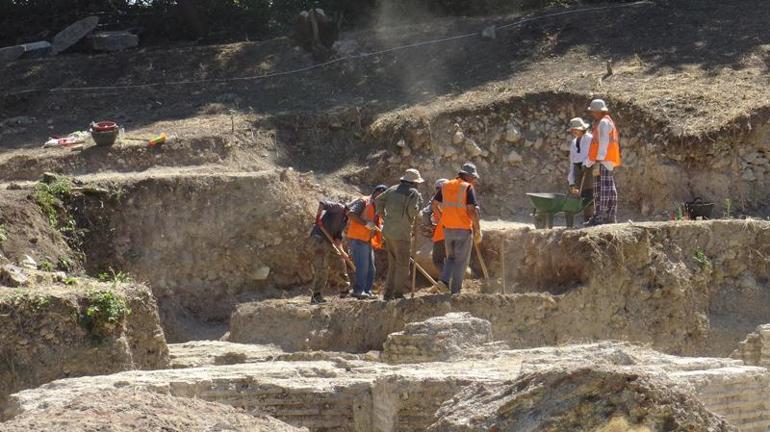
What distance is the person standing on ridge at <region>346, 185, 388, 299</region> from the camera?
1958 cm

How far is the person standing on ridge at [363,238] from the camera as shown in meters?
19.6

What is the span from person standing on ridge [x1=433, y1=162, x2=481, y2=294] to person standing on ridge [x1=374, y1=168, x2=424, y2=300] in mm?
361

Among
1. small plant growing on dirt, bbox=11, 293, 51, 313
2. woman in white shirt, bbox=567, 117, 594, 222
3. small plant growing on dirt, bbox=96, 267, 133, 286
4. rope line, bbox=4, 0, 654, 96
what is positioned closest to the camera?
small plant growing on dirt, bbox=11, 293, 51, 313

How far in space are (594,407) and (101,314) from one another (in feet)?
27.0

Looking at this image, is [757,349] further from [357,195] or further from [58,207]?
[58,207]

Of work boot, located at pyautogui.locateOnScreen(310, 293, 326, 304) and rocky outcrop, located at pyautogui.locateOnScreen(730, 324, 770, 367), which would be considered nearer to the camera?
rocky outcrop, located at pyautogui.locateOnScreen(730, 324, 770, 367)

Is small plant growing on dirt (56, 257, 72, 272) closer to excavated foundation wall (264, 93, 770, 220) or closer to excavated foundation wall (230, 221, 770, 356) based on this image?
excavated foundation wall (230, 221, 770, 356)

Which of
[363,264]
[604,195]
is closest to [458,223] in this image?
[363,264]

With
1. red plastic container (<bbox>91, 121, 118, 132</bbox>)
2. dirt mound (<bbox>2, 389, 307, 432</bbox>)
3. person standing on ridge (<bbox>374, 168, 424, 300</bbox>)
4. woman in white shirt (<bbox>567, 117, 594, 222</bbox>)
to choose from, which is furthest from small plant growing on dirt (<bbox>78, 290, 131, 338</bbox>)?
red plastic container (<bbox>91, 121, 118, 132</bbox>)

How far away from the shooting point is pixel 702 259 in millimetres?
20516

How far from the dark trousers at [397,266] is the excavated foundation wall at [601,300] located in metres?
0.28

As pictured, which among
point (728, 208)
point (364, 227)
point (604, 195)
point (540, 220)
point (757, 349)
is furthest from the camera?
point (728, 208)

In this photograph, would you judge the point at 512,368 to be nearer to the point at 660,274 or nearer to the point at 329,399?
the point at 329,399

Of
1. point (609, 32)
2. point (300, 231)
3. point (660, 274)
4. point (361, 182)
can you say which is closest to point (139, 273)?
point (300, 231)
